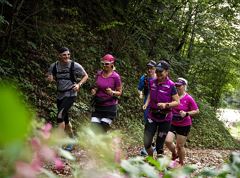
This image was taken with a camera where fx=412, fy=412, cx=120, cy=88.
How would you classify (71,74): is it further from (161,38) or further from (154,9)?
(161,38)

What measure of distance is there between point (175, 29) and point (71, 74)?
10.3m

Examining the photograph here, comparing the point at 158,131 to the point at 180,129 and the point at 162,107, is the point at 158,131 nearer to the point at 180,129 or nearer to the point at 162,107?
the point at 162,107

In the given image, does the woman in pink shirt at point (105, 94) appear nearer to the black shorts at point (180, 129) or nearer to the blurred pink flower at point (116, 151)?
the black shorts at point (180, 129)

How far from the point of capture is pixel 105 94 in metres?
7.43

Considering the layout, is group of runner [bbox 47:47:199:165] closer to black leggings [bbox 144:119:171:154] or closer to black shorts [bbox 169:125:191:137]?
black leggings [bbox 144:119:171:154]

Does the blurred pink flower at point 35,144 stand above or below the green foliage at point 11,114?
below

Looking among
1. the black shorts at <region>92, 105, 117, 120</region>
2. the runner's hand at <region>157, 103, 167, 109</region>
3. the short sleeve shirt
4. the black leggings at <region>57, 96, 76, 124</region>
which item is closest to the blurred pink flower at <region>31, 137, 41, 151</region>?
the runner's hand at <region>157, 103, 167, 109</region>

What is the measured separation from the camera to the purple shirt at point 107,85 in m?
7.39

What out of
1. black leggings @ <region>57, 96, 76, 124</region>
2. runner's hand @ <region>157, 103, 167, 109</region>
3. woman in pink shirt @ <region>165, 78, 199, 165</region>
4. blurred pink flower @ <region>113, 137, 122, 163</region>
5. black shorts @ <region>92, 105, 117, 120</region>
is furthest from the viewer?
woman in pink shirt @ <region>165, 78, 199, 165</region>

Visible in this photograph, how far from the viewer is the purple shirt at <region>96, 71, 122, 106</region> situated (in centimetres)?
739

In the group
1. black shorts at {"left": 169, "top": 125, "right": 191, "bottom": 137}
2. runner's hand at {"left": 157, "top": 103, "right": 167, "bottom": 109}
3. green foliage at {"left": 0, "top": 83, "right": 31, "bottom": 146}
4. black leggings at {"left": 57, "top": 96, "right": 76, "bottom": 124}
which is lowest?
black shorts at {"left": 169, "top": 125, "right": 191, "bottom": 137}

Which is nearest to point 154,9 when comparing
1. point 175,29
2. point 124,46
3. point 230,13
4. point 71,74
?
point 175,29

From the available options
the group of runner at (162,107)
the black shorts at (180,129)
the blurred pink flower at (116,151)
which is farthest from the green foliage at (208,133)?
the blurred pink flower at (116,151)

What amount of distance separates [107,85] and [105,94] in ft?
0.58
